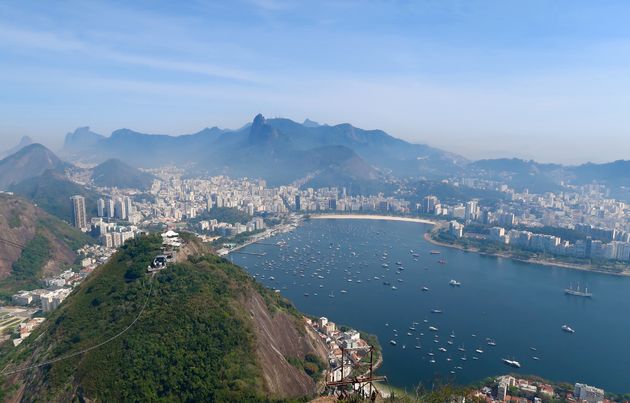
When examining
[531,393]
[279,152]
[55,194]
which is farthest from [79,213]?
[279,152]

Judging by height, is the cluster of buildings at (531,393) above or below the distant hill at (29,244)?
below

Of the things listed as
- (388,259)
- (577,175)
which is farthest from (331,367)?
(577,175)

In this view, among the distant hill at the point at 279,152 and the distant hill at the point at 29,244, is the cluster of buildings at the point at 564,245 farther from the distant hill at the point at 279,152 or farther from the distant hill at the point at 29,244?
the distant hill at the point at 279,152

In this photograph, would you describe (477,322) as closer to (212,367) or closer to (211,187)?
(212,367)

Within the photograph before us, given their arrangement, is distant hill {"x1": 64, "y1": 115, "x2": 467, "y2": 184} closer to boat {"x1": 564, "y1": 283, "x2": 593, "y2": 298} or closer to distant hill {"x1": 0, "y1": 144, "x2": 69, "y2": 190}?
distant hill {"x1": 0, "y1": 144, "x2": 69, "y2": 190}

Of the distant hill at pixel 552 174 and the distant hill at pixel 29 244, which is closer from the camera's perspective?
the distant hill at pixel 29 244

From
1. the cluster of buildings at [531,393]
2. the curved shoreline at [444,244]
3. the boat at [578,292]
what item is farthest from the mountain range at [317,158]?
the cluster of buildings at [531,393]
